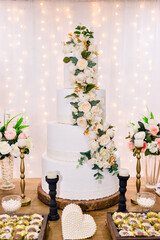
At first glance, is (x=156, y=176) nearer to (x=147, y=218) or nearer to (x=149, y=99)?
(x=147, y=218)

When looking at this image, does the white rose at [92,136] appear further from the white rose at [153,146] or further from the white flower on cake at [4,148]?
the white flower on cake at [4,148]

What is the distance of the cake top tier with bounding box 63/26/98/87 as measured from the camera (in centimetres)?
207

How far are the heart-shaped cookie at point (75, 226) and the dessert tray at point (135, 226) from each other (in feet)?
0.49

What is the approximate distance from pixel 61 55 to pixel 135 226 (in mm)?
3037

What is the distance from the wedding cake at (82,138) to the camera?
2.01 m

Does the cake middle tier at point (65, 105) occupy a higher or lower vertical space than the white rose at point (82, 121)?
higher

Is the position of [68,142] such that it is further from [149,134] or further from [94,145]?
[149,134]

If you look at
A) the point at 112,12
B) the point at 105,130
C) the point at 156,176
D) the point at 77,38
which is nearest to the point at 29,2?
the point at 112,12

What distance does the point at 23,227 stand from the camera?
1482mm

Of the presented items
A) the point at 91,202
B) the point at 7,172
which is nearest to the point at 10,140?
the point at 7,172

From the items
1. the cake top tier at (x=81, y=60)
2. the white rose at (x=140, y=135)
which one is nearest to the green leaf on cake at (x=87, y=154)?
the white rose at (x=140, y=135)

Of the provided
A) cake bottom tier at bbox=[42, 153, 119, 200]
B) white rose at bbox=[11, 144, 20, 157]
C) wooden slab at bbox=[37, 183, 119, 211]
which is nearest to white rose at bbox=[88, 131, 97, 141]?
cake bottom tier at bbox=[42, 153, 119, 200]

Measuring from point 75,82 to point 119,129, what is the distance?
82.1 inches

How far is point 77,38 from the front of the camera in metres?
2.16
